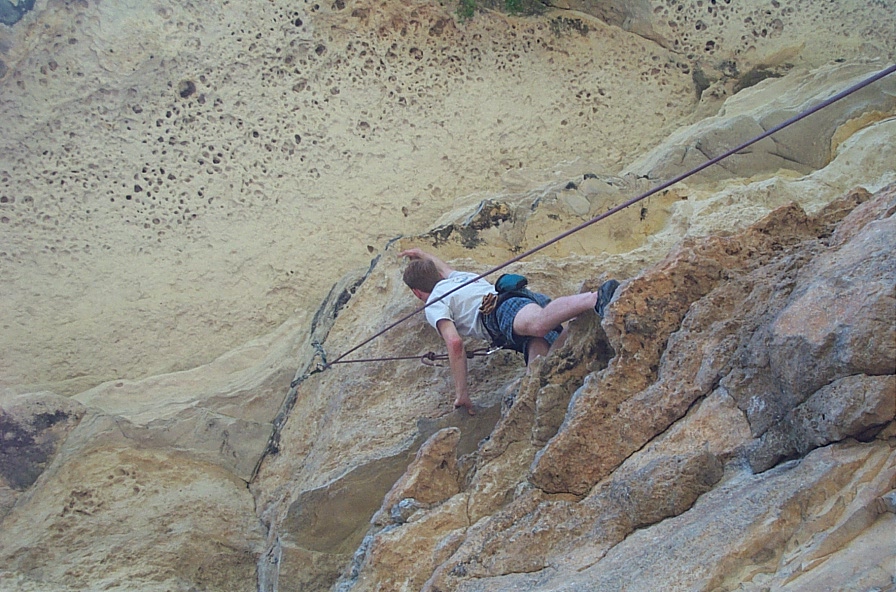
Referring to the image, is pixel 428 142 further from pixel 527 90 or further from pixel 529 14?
pixel 529 14

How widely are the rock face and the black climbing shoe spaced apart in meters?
0.14

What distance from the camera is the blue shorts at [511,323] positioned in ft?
14.3

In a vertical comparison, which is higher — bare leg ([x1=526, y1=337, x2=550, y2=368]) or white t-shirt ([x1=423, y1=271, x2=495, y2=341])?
white t-shirt ([x1=423, y1=271, x2=495, y2=341])

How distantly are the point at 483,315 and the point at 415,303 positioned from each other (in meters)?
0.76

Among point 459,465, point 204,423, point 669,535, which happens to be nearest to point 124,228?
point 204,423

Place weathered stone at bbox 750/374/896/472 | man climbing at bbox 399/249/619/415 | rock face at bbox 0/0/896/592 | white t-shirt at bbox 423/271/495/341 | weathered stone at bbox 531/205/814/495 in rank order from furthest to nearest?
white t-shirt at bbox 423/271/495/341 → man climbing at bbox 399/249/619/415 → weathered stone at bbox 531/205/814/495 → rock face at bbox 0/0/896/592 → weathered stone at bbox 750/374/896/472

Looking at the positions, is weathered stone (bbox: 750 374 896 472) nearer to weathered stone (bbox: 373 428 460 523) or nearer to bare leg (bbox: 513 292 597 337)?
bare leg (bbox: 513 292 597 337)

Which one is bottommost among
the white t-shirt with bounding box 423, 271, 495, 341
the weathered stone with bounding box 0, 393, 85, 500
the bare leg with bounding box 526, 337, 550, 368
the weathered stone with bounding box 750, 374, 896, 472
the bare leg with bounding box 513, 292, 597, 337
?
the weathered stone with bounding box 750, 374, 896, 472

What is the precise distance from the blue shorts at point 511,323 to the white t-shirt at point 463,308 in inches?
3.2

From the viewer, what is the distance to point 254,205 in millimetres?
6625

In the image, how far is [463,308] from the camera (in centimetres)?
459

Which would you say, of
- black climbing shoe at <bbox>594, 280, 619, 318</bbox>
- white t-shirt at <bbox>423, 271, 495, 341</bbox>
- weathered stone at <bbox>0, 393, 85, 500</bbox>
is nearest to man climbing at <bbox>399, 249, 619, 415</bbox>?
white t-shirt at <bbox>423, 271, 495, 341</bbox>

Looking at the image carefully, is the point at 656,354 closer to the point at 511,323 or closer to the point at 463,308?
the point at 511,323

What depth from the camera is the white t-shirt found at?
4.56 m
